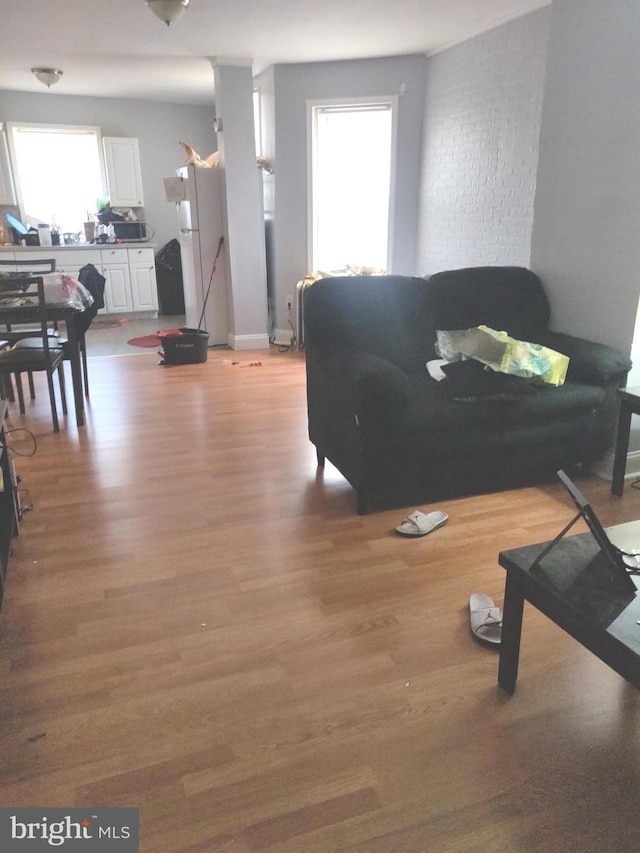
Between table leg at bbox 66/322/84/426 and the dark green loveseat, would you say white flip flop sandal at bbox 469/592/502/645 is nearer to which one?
the dark green loveseat

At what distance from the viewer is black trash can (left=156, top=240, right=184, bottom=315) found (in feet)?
24.4

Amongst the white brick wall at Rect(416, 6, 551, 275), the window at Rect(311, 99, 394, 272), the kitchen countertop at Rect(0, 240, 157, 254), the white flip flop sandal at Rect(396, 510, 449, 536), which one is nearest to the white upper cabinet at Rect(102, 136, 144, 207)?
the kitchen countertop at Rect(0, 240, 157, 254)

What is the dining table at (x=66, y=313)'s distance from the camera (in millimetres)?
3484

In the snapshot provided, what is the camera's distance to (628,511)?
2.65m

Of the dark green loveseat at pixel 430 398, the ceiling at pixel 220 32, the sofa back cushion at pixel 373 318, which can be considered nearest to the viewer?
the dark green loveseat at pixel 430 398

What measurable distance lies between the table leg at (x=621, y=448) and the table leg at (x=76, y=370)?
9.62 ft

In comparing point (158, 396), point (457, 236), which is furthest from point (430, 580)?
point (457, 236)

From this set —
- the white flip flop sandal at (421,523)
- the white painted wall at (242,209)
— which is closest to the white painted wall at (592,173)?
the white flip flop sandal at (421,523)

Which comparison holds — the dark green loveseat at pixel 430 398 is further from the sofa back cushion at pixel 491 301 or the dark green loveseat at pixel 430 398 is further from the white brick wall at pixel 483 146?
the white brick wall at pixel 483 146

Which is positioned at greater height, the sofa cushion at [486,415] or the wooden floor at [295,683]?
the sofa cushion at [486,415]

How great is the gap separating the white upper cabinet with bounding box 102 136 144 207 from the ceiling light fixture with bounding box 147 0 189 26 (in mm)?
3941

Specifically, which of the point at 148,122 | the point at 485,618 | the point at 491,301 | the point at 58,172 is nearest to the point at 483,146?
the point at 491,301

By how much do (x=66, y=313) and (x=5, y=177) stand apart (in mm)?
4209

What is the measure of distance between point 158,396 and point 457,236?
2.63 meters
